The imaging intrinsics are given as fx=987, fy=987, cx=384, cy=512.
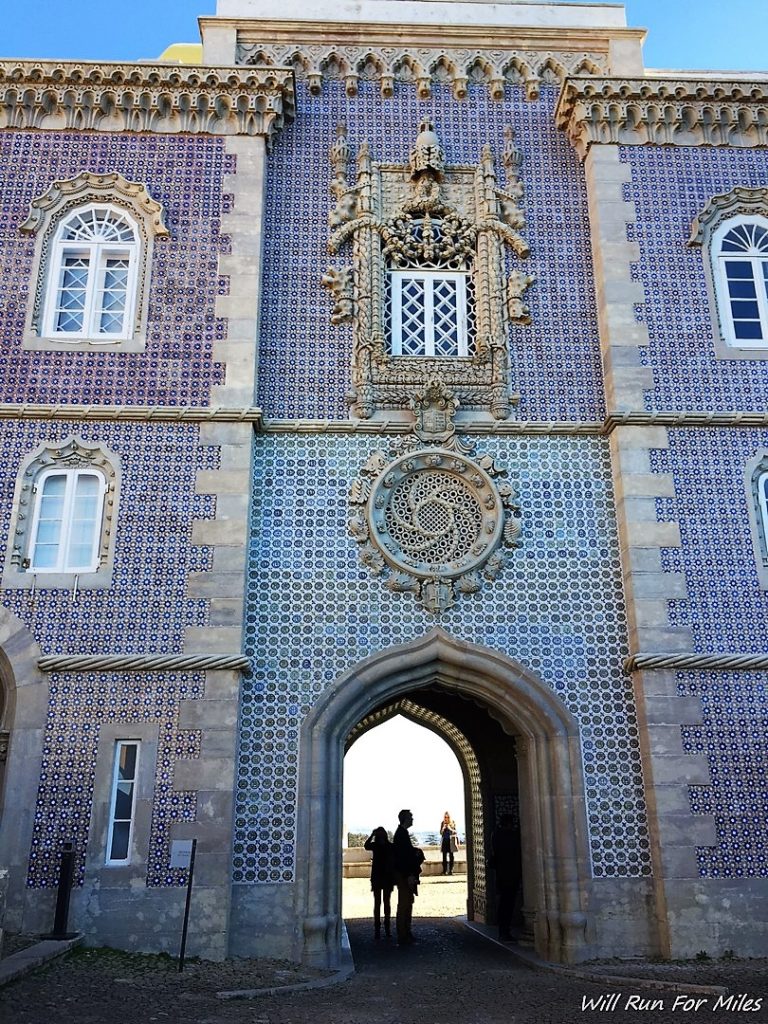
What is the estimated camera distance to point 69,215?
1302 centimetres

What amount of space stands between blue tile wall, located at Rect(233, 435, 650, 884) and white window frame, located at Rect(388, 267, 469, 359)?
1.47m

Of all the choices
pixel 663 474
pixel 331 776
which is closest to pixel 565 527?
pixel 663 474

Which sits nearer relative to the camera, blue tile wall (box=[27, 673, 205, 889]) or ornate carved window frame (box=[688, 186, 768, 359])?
blue tile wall (box=[27, 673, 205, 889])

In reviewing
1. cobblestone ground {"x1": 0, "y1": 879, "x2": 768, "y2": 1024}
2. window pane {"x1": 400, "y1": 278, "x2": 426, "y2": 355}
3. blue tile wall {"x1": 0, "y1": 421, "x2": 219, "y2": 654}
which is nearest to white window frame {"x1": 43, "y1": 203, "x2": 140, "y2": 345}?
blue tile wall {"x1": 0, "y1": 421, "x2": 219, "y2": 654}

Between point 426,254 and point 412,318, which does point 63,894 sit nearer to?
point 412,318

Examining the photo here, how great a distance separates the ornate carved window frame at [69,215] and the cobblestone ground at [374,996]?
7.02 metres

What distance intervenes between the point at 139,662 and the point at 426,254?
21.5ft

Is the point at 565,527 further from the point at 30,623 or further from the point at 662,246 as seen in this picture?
the point at 30,623

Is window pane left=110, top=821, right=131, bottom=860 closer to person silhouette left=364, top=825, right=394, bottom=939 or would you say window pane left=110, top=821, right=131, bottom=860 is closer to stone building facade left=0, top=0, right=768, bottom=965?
stone building facade left=0, top=0, right=768, bottom=965

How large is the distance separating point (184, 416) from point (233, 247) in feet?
8.25

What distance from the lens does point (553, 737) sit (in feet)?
36.5

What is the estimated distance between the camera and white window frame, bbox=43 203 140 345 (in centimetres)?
1244

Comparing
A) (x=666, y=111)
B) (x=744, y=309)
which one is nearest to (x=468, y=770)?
(x=744, y=309)

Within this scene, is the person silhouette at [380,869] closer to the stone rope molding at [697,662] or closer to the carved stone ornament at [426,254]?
the stone rope molding at [697,662]
